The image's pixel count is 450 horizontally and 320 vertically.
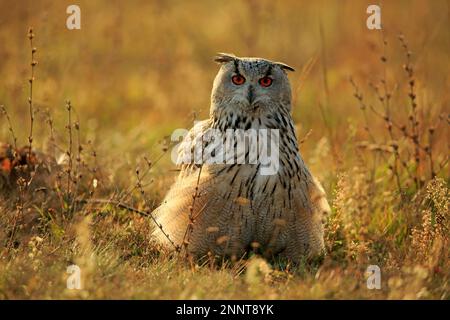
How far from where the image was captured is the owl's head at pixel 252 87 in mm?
5203

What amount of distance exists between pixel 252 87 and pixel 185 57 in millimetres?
6383

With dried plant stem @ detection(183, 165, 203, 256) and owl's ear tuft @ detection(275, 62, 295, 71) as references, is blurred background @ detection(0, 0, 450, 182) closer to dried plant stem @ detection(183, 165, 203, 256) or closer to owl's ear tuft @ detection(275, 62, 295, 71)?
owl's ear tuft @ detection(275, 62, 295, 71)

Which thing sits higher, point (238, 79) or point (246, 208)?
point (238, 79)

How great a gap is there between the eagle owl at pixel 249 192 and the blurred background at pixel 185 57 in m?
1.51

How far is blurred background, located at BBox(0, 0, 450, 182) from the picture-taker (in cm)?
838

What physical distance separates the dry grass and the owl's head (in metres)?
0.25

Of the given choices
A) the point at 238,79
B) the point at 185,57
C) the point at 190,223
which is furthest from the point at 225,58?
the point at 185,57

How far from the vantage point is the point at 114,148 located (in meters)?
7.42

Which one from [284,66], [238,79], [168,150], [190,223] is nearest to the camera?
[190,223]

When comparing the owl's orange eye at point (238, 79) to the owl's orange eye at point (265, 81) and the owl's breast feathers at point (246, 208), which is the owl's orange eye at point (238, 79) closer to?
the owl's orange eye at point (265, 81)

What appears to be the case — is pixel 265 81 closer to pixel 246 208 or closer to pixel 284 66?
pixel 284 66

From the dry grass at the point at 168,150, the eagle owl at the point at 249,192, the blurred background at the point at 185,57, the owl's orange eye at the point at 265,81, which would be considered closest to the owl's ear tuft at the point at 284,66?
the eagle owl at the point at 249,192

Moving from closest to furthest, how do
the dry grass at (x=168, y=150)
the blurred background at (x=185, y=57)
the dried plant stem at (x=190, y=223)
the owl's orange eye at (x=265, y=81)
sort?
the dry grass at (x=168, y=150)
the dried plant stem at (x=190, y=223)
the owl's orange eye at (x=265, y=81)
the blurred background at (x=185, y=57)

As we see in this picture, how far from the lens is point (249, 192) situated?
16.8ft
